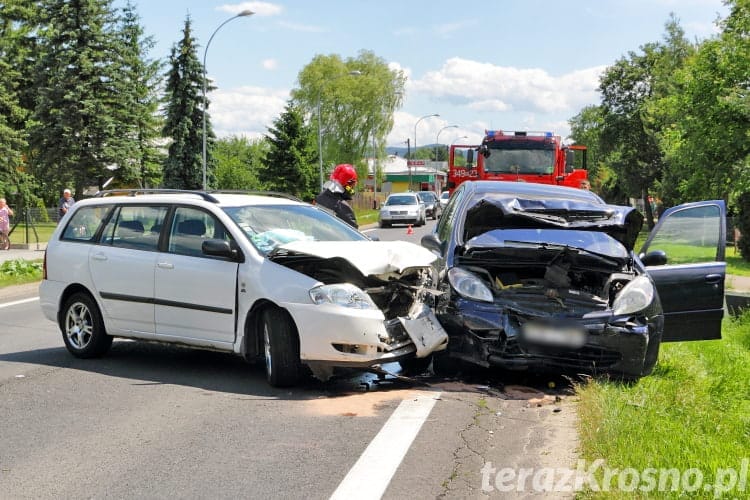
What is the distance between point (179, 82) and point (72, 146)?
8959mm

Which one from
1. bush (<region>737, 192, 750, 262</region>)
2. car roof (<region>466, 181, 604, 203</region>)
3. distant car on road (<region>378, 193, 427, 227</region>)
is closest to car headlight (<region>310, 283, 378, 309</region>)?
car roof (<region>466, 181, 604, 203</region>)

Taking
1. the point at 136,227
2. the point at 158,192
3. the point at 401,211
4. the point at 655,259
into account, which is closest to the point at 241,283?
the point at 136,227

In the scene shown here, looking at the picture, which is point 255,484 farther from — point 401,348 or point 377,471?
point 401,348

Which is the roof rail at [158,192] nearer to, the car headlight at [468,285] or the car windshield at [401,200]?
the car headlight at [468,285]

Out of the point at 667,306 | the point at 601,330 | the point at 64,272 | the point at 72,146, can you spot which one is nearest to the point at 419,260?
the point at 601,330

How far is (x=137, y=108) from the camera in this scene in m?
49.1

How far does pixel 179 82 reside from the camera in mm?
52812

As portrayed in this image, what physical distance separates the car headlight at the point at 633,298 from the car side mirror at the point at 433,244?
1835 mm

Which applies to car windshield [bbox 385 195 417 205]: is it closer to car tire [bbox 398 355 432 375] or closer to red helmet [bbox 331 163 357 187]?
red helmet [bbox 331 163 357 187]

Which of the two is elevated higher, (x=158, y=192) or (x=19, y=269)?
(x=158, y=192)

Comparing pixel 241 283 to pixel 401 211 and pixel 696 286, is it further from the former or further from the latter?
pixel 401 211

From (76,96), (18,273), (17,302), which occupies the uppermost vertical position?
(76,96)

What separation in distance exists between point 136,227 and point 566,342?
13.7ft

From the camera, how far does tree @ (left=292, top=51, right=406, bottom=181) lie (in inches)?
2896
